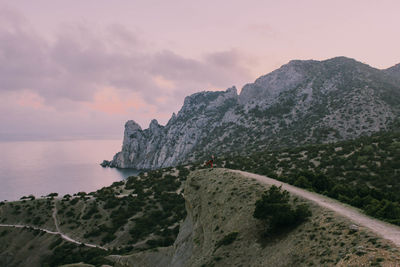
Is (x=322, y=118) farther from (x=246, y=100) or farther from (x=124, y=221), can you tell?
(x=124, y=221)

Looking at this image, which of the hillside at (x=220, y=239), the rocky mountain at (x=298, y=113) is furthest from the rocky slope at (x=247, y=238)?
the rocky mountain at (x=298, y=113)

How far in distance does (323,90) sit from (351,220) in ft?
455

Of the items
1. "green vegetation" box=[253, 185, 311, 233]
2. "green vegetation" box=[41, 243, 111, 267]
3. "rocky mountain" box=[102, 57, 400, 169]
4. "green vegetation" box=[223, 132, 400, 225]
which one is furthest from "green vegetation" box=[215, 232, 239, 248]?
"rocky mountain" box=[102, 57, 400, 169]

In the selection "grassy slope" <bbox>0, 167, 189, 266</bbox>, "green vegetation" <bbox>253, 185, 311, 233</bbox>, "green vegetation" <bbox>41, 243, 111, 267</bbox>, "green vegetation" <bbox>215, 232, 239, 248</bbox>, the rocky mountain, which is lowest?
"green vegetation" <bbox>41, 243, 111, 267</bbox>

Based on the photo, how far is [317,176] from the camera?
32156 millimetres

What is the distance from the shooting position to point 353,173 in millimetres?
41094

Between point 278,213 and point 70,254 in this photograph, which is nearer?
point 278,213

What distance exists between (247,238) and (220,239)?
3.16m

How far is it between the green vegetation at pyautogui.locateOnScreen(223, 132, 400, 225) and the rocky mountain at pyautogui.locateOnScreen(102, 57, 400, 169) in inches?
1746

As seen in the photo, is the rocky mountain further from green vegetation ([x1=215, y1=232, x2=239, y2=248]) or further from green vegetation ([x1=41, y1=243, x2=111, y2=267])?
green vegetation ([x1=215, y1=232, x2=239, y2=248])

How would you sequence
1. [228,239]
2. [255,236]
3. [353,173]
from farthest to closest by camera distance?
[353,173] → [228,239] → [255,236]

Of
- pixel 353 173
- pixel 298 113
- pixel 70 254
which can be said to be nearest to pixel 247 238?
pixel 353 173

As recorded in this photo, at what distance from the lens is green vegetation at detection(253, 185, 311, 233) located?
18812 millimetres

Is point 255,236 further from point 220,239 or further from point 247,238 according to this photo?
point 220,239
